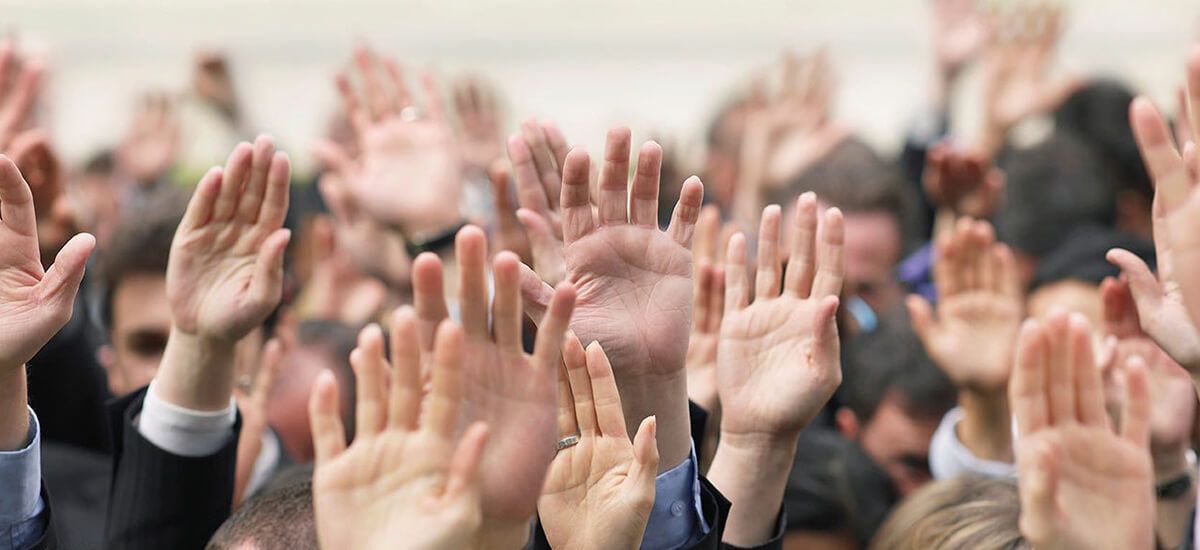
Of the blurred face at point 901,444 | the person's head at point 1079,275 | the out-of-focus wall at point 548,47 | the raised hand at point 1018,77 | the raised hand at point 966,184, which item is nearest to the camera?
the blurred face at point 901,444

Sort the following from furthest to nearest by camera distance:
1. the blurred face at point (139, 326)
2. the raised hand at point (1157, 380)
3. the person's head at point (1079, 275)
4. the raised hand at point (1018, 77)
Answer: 1. the raised hand at point (1018, 77)
2. the person's head at point (1079, 275)
3. the blurred face at point (139, 326)
4. the raised hand at point (1157, 380)

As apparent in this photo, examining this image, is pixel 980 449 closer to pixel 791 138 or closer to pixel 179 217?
pixel 179 217

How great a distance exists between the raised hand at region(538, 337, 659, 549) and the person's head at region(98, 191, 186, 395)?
1.10 metres

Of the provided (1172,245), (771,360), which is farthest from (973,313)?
(1172,245)

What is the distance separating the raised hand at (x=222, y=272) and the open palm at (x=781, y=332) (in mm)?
571

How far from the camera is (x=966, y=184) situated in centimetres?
348

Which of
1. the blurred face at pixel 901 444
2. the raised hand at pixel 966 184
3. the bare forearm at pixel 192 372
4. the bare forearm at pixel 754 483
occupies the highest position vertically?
the bare forearm at pixel 192 372

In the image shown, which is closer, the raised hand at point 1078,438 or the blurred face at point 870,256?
the raised hand at point 1078,438

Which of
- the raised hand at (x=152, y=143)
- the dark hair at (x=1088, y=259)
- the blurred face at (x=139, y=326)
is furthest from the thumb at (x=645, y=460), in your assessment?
the raised hand at (x=152, y=143)

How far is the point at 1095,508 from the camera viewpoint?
4.34ft

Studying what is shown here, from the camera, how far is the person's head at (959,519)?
5.86 feet

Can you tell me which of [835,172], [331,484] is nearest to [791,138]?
[835,172]

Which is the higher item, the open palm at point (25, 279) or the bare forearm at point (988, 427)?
the open palm at point (25, 279)

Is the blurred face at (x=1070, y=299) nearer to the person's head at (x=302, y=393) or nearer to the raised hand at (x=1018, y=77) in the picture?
the person's head at (x=302, y=393)
